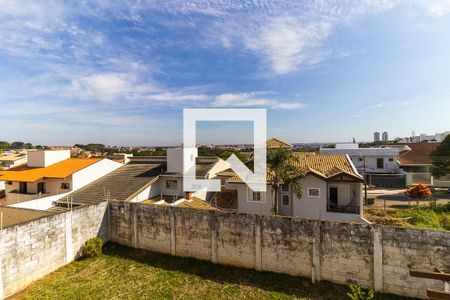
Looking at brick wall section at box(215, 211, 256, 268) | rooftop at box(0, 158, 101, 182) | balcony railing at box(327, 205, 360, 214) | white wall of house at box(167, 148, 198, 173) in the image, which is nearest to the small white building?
balcony railing at box(327, 205, 360, 214)

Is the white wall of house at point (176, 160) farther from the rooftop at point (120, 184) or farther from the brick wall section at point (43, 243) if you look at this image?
the brick wall section at point (43, 243)

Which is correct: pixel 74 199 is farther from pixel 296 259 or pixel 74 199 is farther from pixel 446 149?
pixel 446 149

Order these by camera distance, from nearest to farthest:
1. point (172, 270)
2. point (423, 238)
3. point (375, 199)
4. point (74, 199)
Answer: point (423, 238) < point (172, 270) < point (74, 199) < point (375, 199)

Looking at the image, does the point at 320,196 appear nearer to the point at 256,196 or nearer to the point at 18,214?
the point at 256,196

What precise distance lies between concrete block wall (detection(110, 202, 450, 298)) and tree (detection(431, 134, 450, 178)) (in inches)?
913

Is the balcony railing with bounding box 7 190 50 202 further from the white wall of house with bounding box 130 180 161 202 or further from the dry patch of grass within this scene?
the dry patch of grass

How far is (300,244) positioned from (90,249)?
32.7 feet

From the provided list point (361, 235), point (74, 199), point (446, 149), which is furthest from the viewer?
point (446, 149)

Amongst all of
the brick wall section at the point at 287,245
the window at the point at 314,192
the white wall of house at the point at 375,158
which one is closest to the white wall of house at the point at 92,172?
the brick wall section at the point at 287,245

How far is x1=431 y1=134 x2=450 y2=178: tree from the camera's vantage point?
86.0ft

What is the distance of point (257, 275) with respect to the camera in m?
10.7

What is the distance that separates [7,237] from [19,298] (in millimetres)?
2265

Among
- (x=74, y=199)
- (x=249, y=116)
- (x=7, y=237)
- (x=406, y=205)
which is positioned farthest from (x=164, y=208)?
(x=406, y=205)

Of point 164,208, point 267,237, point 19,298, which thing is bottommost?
point 19,298
